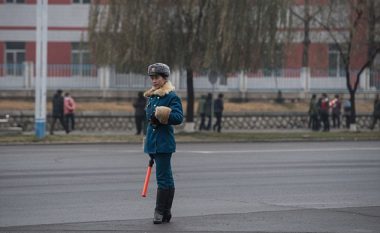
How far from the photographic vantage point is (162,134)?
11891 millimetres

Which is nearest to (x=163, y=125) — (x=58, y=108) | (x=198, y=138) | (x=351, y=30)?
(x=198, y=138)

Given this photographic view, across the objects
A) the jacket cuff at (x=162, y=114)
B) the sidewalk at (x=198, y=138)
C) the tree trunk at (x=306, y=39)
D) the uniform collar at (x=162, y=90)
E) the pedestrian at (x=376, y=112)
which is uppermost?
the tree trunk at (x=306, y=39)

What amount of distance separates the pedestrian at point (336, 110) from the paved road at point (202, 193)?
18862 millimetres

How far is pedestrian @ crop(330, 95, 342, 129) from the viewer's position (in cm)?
4394

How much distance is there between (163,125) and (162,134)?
0.37 ft

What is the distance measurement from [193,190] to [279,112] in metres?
29.0

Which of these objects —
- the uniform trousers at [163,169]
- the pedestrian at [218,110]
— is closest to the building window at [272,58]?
the pedestrian at [218,110]

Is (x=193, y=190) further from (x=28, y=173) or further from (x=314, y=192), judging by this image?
(x=28, y=173)

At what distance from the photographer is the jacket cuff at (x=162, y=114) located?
38.3 feet

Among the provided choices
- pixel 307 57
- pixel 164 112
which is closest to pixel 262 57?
pixel 307 57

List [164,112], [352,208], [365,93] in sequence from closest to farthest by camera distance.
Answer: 1. [164,112]
2. [352,208]
3. [365,93]

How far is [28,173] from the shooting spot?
19078 millimetres

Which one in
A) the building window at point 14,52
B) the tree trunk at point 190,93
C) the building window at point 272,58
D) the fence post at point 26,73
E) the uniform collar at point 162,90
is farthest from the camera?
the building window at point 14,52

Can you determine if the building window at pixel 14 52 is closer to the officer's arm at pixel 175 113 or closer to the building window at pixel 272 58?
the building window at pixel 272 58
